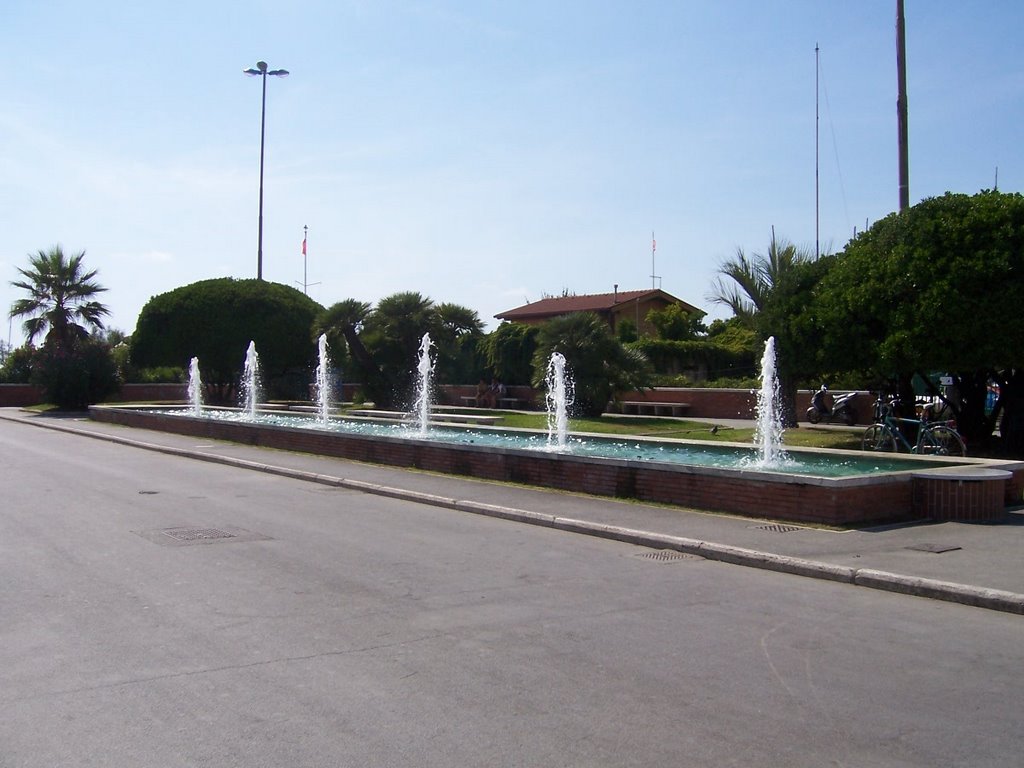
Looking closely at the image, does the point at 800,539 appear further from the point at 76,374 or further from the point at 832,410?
the point at 76,374

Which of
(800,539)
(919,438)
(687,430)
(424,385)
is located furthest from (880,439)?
(424,385)

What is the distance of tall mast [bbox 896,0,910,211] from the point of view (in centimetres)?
2014

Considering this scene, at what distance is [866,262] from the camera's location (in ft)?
64.4


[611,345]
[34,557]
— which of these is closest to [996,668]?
[34,557]

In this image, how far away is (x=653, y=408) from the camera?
3550 cm

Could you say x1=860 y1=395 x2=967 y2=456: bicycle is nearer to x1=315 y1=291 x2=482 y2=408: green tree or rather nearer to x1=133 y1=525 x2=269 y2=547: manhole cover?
x1=133 y1=525 x2=269 y2=547: manhole cover

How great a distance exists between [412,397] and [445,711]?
112ft

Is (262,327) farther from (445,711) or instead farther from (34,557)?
(445,711)

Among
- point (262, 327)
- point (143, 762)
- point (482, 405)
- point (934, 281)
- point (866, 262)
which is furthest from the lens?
point (262, 327)

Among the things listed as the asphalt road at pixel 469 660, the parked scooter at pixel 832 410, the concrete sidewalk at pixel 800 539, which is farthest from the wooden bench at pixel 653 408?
the asphalt road at pixel 469 660

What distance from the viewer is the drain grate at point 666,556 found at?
9.96m

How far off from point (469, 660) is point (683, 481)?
710 cm

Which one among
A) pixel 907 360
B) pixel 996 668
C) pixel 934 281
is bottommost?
pixel 996 668

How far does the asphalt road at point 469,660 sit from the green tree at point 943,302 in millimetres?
9851
